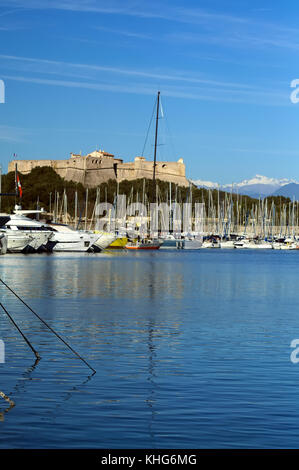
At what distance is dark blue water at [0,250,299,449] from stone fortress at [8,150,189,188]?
145512 mm

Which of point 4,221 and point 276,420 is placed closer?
point 276,420

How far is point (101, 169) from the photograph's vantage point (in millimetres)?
178625

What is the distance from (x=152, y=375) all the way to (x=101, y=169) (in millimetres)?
165697

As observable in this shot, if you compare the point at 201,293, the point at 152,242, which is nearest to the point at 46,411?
the point at 201,293

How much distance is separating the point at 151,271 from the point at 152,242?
4221 centimetres

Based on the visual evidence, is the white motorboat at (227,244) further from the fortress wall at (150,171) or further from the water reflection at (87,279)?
the fortress wall at (150,171)

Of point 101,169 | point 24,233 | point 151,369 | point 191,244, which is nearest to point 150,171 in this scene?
point 101,169

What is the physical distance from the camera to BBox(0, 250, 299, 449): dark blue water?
1016cm

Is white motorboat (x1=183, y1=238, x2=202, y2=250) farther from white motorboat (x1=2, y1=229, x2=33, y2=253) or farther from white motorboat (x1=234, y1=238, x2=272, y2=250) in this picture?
white motorboat (x1=2, y1=229, x2=33, y2=253)

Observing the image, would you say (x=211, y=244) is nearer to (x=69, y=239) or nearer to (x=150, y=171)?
(x=69, y=239)

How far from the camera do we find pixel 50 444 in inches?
376

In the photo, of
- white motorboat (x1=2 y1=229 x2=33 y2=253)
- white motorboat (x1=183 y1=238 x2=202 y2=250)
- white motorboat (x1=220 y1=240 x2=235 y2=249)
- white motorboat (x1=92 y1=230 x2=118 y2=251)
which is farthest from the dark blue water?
white motorboat (x1=220 y1=240 x2=235 y2=249)

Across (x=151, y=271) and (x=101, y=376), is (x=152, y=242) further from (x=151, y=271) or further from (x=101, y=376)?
(x=101, y=376)

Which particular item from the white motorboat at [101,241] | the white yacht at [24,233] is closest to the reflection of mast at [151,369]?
the white yacht at [24,233]
